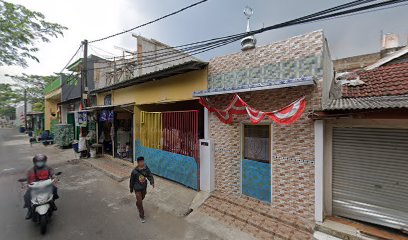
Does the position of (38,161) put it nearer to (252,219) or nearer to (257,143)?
(252,219)

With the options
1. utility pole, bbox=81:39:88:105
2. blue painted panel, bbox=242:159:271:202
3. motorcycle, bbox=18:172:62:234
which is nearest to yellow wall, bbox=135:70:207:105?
blue painted panel, bbox=242:159:271:202

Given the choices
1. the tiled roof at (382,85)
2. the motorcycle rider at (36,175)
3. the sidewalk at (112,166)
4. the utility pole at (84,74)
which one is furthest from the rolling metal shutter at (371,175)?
the utility pole at (84,74)

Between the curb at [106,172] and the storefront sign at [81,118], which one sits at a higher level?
the storefront sign at [81,118]

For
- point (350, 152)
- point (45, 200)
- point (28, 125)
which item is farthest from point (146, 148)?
point (28, 125)

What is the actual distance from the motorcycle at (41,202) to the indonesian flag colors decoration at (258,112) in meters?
4.47

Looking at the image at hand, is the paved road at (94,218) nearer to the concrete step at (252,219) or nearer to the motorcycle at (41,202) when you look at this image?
the motorcycle at (41,202)

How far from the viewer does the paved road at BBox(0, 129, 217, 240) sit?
4055mm

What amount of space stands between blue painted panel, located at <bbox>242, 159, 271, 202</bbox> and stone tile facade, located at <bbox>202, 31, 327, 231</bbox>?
0.62 feet

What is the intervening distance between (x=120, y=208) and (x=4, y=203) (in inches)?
138

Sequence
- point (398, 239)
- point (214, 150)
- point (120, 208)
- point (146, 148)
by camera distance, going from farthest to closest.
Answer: point (146, 148) < point (214, 150) < point (120, 208) < point (398, 239)

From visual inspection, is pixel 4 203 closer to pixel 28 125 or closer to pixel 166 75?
pixel 166 75

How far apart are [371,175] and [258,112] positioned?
2757 millimetres

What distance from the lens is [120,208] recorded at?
5270 millimetres

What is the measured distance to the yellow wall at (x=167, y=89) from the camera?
6.42 metres
